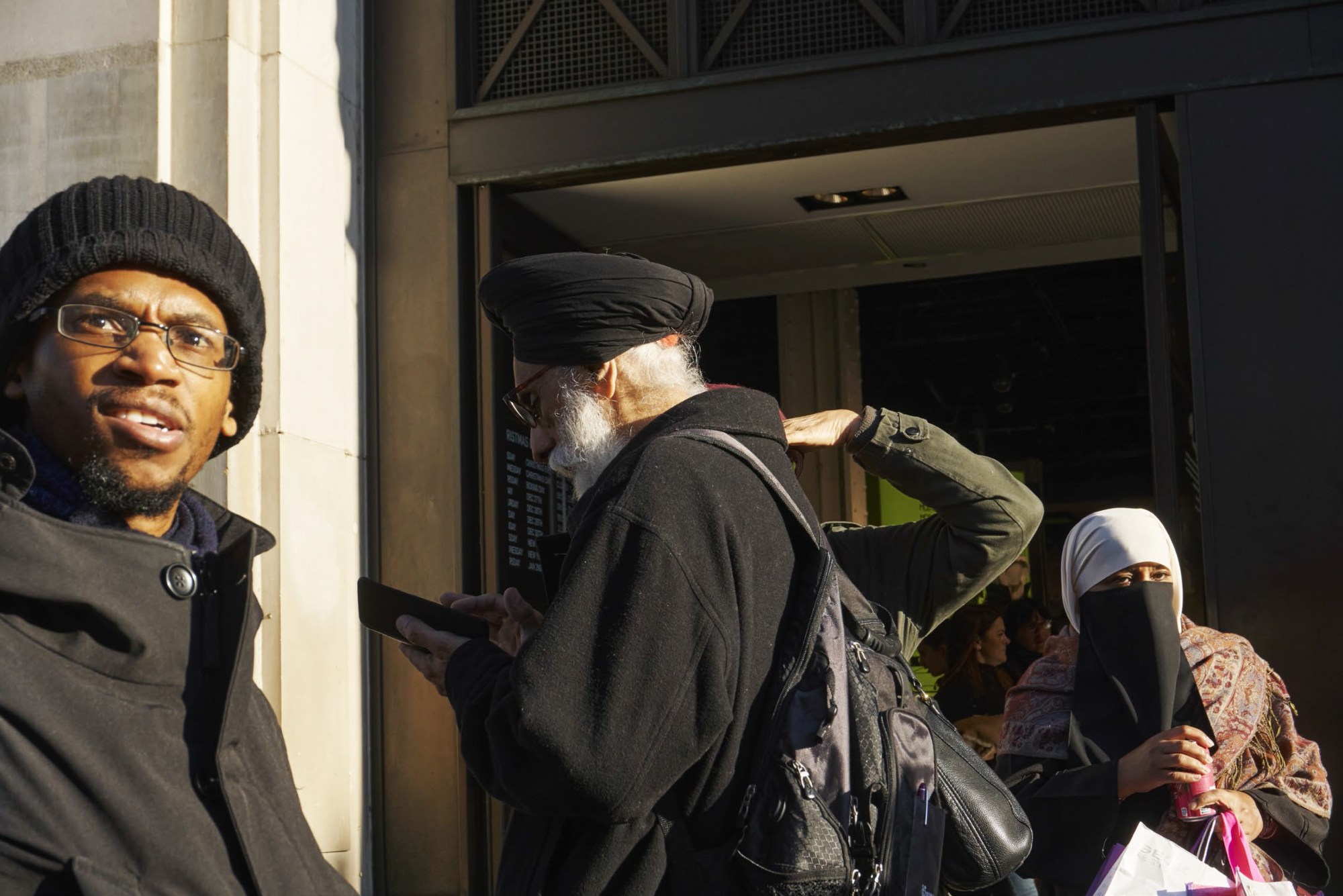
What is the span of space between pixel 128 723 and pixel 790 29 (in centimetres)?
495

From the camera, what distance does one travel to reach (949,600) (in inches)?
153

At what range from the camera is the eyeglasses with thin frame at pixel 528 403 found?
113 inches

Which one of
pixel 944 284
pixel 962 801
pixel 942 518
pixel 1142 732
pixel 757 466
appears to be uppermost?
pixel 944 284

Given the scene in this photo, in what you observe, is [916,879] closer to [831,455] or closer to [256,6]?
[256,6]

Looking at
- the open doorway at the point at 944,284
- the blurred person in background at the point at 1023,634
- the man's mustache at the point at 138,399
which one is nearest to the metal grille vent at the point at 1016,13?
the open doorway at the point at 944,284

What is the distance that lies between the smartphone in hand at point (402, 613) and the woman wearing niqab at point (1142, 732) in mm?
1853

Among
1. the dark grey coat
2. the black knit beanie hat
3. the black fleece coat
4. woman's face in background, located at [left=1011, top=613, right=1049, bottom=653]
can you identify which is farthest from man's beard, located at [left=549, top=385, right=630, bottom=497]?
woman's face in background, located at [left=1011, top=613, right=1049, bottom=653]

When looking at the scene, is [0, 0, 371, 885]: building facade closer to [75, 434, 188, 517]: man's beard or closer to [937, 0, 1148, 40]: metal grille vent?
[937, 0, 1148, 40]: metal grille vent

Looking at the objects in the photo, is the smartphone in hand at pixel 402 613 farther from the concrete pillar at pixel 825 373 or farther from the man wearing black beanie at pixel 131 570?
the concrete pillar at pixel 825 373

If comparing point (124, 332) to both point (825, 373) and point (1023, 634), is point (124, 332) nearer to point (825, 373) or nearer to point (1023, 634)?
point (1023, 634)

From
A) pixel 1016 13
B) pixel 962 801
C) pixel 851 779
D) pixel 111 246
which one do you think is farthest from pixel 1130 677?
pixel 1016 13

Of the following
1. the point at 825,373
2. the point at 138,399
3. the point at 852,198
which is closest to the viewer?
the point at 138,399

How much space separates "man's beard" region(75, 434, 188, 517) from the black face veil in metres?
2.68

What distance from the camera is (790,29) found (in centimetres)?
627
